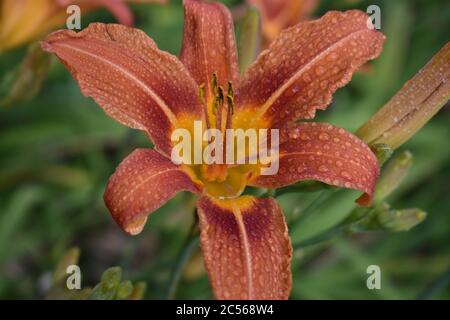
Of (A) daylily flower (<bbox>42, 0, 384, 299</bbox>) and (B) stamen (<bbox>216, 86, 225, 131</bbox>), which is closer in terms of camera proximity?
(A) daylily flower (<bbox>42, 0, 384, 299</bbox>)

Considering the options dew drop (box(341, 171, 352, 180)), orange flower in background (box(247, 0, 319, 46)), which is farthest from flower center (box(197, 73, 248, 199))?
orange flower in background (box(247, 0, 319, 46))

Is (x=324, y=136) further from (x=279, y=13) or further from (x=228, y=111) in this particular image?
(x=279, y=13)

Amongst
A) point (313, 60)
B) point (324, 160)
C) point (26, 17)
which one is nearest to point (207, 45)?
point (313, 60)

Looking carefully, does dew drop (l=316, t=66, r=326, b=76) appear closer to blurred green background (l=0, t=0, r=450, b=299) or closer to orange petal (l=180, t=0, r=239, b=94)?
orange petal (l=180, t=0, r=239, b=94)

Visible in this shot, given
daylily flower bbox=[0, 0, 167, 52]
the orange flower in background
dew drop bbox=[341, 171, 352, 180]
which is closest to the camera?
dew drop bbox=[341, 171, 352, 180]

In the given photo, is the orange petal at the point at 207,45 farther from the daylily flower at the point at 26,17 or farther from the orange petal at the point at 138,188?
the daylily flower at the point at 26,17

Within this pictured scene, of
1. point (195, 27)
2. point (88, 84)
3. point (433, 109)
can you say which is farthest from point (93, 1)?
point (433, 109)
